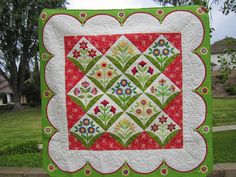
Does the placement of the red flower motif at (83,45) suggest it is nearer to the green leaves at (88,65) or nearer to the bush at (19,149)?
the green leaves at (88,65)

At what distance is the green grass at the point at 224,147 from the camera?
18.1 feet

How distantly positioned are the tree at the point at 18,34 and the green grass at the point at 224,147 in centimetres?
1658

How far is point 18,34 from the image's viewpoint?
24078mm

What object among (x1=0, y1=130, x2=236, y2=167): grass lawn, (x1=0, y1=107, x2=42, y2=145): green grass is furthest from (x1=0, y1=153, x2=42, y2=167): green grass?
(x1=0, y1=107, x2=42, y2=145): green grass

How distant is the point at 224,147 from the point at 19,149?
13.0ft

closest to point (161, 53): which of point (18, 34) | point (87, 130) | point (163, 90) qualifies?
point (163, 90)

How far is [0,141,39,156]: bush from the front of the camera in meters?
6.68

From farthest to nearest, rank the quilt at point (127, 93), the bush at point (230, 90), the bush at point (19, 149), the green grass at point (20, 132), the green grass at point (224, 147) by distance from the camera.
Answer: the bush at point (230, 90), the green grass at point (20, 132), the bush at point (19, 149), the green grass at point (224, 147), the quilt at point (127, 93)

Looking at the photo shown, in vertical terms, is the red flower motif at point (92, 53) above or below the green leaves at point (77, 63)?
above

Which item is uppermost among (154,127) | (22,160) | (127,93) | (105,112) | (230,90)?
(127,93)

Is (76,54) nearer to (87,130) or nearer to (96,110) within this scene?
(96,110)

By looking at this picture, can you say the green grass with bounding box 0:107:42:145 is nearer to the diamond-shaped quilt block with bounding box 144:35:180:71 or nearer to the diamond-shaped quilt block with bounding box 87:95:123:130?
the diamond-shaped quilt block with bounding box 87:95:123:130

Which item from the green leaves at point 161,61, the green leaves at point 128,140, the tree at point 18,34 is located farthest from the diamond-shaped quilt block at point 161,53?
the tree at point 18,34

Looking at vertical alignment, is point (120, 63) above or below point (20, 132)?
above
